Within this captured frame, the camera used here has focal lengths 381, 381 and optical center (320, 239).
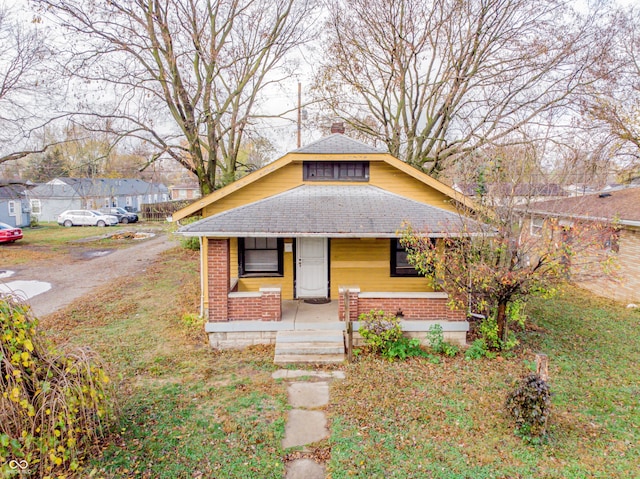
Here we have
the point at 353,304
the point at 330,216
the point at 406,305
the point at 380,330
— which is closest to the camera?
the point at 380,330

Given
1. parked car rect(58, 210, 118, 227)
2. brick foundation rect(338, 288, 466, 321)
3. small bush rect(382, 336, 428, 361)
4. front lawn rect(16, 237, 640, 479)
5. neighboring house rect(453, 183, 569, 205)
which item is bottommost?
front lawn rect(16, 237, 640, 479)

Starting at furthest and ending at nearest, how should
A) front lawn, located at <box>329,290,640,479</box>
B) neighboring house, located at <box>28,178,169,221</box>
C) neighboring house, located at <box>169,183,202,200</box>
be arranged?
neighboring house, located at <box>169,183,202,200</box>
neighboring house, located at <box>28,178,169,221</box>
front lawn, located at <box>329,290,640,479</box>

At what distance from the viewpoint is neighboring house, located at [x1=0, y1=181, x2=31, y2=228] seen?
31672mm

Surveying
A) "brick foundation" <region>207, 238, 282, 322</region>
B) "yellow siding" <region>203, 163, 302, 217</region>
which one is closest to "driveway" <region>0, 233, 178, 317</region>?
"yellow siding" <region>203, 163, 302, 217</region>

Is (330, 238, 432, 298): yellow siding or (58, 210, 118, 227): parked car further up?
(58, 210, 118, 227): parked car

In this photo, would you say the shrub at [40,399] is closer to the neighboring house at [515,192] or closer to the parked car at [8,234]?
the neighboring house at [515,192]

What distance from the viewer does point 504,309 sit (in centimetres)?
847

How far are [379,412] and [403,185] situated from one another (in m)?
6.80

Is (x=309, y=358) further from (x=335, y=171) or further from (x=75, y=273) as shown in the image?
(x=75, y=273)

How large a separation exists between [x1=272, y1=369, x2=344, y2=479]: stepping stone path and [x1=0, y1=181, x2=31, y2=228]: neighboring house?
111 ft

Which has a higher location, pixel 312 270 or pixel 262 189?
pixel 262 189

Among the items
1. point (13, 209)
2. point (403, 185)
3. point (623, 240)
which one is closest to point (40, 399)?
point (403, 185)

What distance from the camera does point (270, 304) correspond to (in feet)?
29.5

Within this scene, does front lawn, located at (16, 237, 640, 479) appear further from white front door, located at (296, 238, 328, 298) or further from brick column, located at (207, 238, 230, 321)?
white front door, located at (296, 238, 328, 298)
